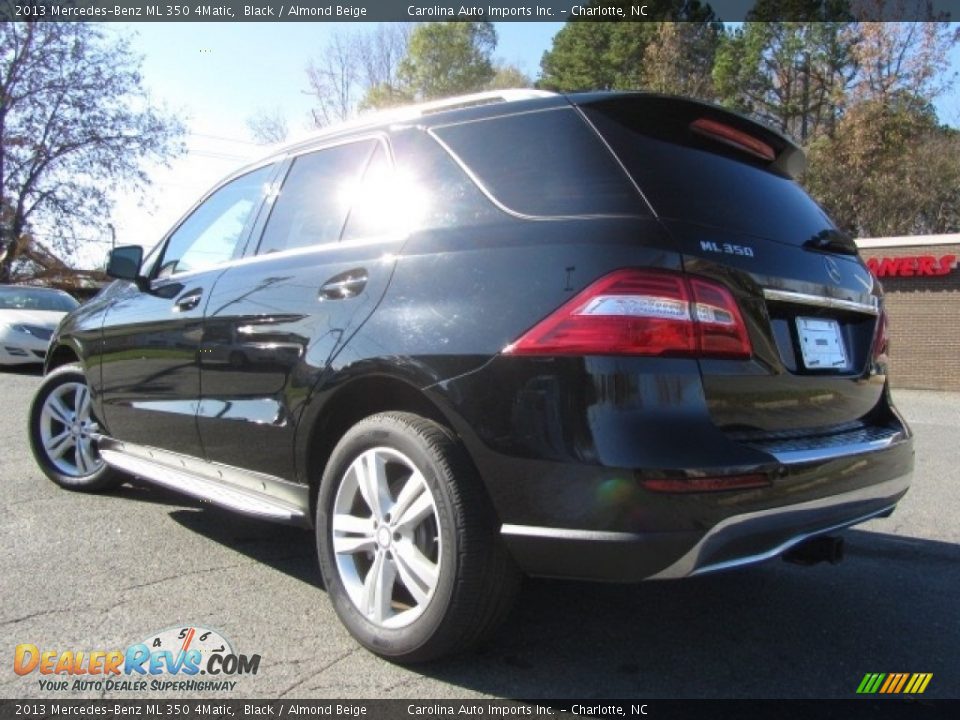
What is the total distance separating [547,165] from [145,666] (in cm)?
211

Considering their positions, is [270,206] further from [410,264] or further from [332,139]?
[410,264]

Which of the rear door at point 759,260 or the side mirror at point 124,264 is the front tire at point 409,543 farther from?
the side mirror at point 124,264

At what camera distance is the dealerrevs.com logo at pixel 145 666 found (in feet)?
8.13

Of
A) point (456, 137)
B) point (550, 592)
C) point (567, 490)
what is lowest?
point (550, 592)

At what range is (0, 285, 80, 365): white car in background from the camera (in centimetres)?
1176

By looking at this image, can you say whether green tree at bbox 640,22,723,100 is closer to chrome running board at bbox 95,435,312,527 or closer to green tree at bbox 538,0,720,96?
green tree at bbox 538,0,720,96

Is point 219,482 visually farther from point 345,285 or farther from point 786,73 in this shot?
point 786,73

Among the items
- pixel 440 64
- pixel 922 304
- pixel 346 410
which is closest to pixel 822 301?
pixel 346 410

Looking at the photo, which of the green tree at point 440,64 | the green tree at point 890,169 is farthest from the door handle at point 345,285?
the green tree at point 440,64

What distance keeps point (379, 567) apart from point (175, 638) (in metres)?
0.83

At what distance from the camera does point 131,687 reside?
246 centimetres

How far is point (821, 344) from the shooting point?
2.59m

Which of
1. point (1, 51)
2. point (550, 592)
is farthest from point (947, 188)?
point (1, 51)

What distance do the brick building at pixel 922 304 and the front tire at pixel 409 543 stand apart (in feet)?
60.5
